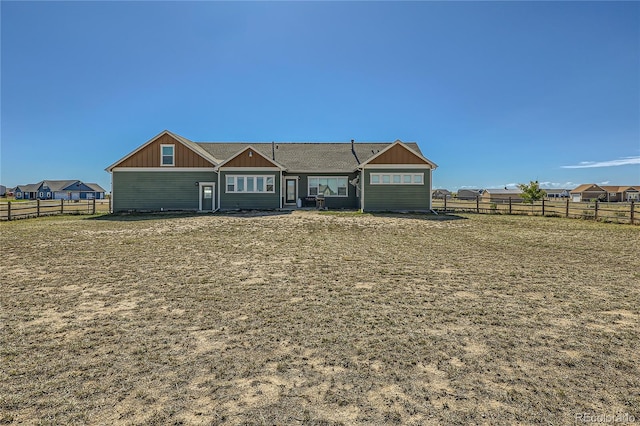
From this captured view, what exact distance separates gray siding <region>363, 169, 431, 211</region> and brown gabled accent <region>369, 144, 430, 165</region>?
0.53m

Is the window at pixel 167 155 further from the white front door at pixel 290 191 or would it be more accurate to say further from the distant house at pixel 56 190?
the distant house at pixel 56 190

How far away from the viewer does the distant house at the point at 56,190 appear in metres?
84.7

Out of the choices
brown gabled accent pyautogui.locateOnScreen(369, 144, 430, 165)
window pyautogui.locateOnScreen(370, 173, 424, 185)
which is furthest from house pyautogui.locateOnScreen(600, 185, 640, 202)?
brown gabled accent pyautogui.locateOnScreen(369, 144, 430, 165)

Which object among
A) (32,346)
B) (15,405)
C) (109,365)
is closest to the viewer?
(15,405)

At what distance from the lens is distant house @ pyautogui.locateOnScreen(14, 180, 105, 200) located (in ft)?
278

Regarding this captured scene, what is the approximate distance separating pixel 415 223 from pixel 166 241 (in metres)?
10.8

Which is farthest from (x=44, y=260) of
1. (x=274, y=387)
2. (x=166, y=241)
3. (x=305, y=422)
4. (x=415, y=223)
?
(x=415, y=223)

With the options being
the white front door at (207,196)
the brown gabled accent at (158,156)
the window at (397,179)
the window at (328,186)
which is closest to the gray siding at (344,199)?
the window at (328,186)

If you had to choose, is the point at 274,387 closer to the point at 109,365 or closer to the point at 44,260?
the point at 109,365

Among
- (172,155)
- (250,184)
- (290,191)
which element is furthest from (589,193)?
(172,155)

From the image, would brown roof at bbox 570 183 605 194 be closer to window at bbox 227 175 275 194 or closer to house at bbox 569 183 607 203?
house at bbox 569 183 607 203

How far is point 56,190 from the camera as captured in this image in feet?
278

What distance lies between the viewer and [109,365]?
10.7 ft

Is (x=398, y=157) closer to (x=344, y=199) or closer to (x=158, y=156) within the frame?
(x=344, y=199)
